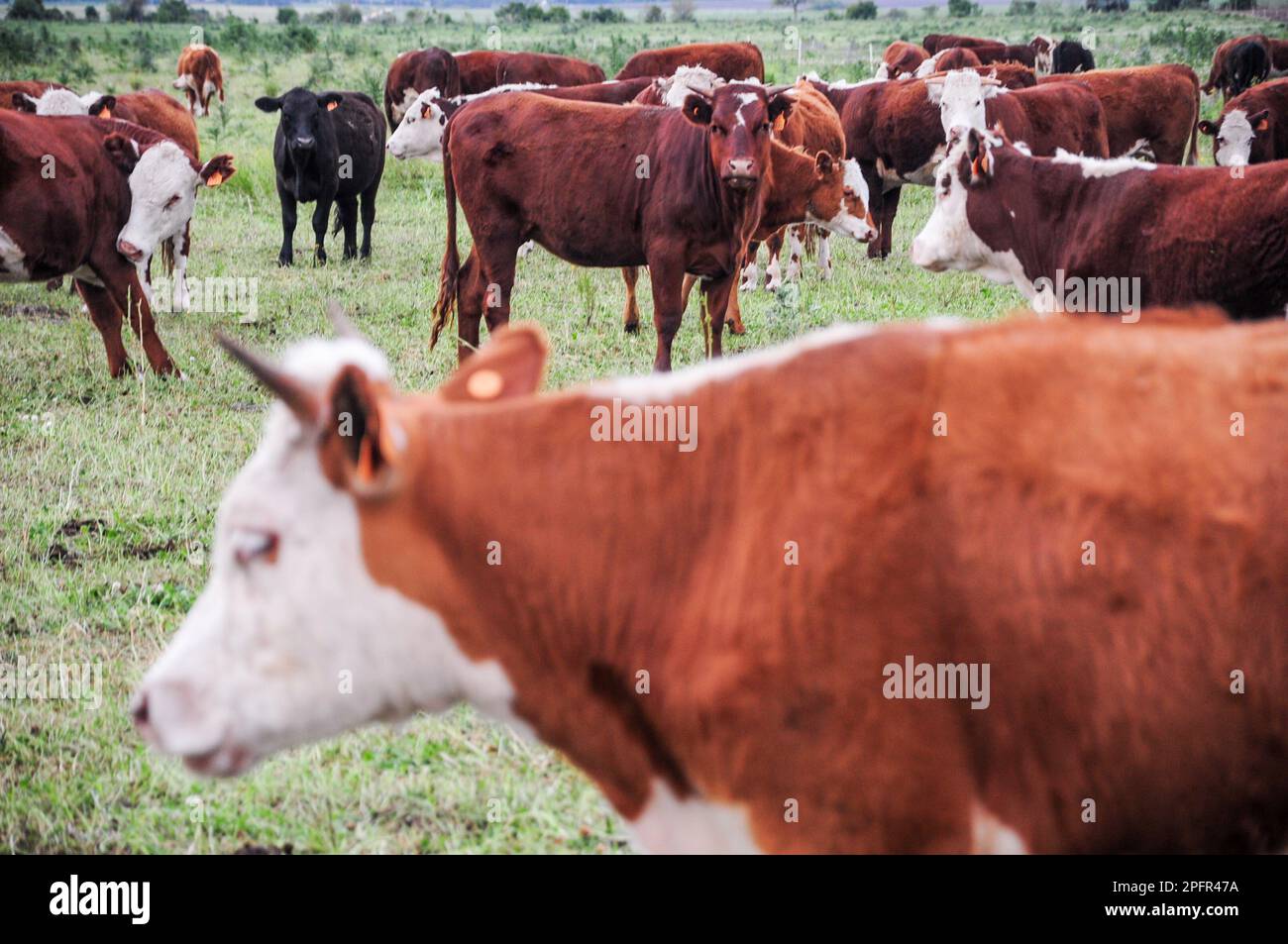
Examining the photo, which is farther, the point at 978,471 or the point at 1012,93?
the point at 1012,93

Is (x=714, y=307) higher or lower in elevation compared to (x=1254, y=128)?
lower

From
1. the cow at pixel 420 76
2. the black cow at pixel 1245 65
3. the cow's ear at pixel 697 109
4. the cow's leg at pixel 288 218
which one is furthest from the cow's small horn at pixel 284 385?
the black cow at pixel 1245 65

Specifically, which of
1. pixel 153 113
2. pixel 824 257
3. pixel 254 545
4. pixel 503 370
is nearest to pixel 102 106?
pixel 153 113

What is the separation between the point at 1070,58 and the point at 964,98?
36.5ft

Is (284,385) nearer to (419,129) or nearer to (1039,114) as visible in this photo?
(1039,114)

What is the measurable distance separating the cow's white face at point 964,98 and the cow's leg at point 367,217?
246 inches

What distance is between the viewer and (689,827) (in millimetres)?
2467

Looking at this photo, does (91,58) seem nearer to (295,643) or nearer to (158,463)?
(158,463)

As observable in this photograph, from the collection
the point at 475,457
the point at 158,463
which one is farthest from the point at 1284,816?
A: the point at 158,463

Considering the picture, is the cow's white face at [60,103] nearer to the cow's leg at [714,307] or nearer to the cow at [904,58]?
the cow's leg at [714,307]

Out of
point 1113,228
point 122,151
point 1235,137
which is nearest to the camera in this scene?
point 1113,228

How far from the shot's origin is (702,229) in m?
8.63

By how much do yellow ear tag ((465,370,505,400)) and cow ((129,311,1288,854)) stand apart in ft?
0.34

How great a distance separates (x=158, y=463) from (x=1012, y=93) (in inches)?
368
